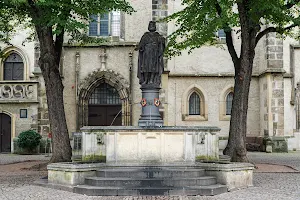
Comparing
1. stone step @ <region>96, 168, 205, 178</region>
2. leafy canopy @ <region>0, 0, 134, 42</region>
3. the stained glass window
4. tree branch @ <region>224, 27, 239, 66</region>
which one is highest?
the stained glass window

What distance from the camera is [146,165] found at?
1125 cm

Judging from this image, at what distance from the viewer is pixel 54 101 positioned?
14953 millimetres

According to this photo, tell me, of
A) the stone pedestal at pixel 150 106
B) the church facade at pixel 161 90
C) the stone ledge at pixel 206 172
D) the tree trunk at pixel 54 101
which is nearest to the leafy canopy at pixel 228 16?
the stone pedestal at pixel 150 106

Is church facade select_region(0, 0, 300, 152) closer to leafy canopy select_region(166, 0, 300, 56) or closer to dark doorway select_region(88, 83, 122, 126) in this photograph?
dark doorway select_region(88, 83, 122, 126)

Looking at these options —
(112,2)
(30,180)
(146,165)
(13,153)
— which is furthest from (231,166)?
(13,153)

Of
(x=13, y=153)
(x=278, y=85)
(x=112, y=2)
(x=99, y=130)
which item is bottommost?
(x=13, y=153)

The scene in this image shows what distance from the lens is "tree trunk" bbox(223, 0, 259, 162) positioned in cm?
1490

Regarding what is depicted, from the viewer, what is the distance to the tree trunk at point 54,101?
1489cm

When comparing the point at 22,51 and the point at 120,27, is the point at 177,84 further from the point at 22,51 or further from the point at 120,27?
the point at 22,51

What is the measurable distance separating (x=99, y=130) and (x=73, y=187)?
1.86 meters

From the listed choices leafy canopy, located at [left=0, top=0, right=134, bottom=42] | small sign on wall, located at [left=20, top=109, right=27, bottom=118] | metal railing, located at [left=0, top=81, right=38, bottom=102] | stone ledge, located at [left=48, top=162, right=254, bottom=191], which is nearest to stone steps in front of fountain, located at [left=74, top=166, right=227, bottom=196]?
stone ledge, located at [left=48, top=162, right=254, bottom=191]

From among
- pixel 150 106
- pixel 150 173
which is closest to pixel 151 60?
pixel 150 106

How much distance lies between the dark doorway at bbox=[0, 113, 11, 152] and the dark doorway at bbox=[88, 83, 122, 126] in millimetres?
4610

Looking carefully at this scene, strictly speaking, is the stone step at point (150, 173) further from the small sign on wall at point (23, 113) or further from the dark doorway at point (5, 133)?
the dark doorway at point (5, 133)
